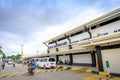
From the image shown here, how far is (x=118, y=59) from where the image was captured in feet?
44.9

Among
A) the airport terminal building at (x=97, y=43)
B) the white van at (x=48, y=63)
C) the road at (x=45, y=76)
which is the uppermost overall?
the airport terminal building at (x=97, y=43)

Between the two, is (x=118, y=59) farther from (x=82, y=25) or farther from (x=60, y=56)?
(x=60, y=56)

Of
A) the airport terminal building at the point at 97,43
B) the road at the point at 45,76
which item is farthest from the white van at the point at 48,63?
the road at the point at 45,76

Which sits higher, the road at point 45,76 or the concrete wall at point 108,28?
the concrete wall at point 108,28

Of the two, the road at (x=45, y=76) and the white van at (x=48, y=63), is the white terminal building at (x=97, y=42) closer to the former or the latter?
the road at (x=45, y=76)

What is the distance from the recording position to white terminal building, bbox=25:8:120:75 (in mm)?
13875

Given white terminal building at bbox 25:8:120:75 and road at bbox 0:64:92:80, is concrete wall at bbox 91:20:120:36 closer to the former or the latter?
white terminal building at bbox 25:8:120:75

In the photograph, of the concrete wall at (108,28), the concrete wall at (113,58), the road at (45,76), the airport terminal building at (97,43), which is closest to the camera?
the road at (45,76)

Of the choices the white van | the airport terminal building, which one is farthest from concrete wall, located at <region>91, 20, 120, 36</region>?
the white van

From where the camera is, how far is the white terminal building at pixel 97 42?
1388 centimetres

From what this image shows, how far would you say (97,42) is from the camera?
47.4 ft

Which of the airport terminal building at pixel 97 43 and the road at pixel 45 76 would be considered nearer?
the road at pixel 45 76

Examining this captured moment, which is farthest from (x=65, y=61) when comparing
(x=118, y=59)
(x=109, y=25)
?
(x=118, y=59)

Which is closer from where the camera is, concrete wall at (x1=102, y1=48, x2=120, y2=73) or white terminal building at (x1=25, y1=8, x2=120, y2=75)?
concrete wall at (x1=102, y1=48, x2=120, y2=73)
